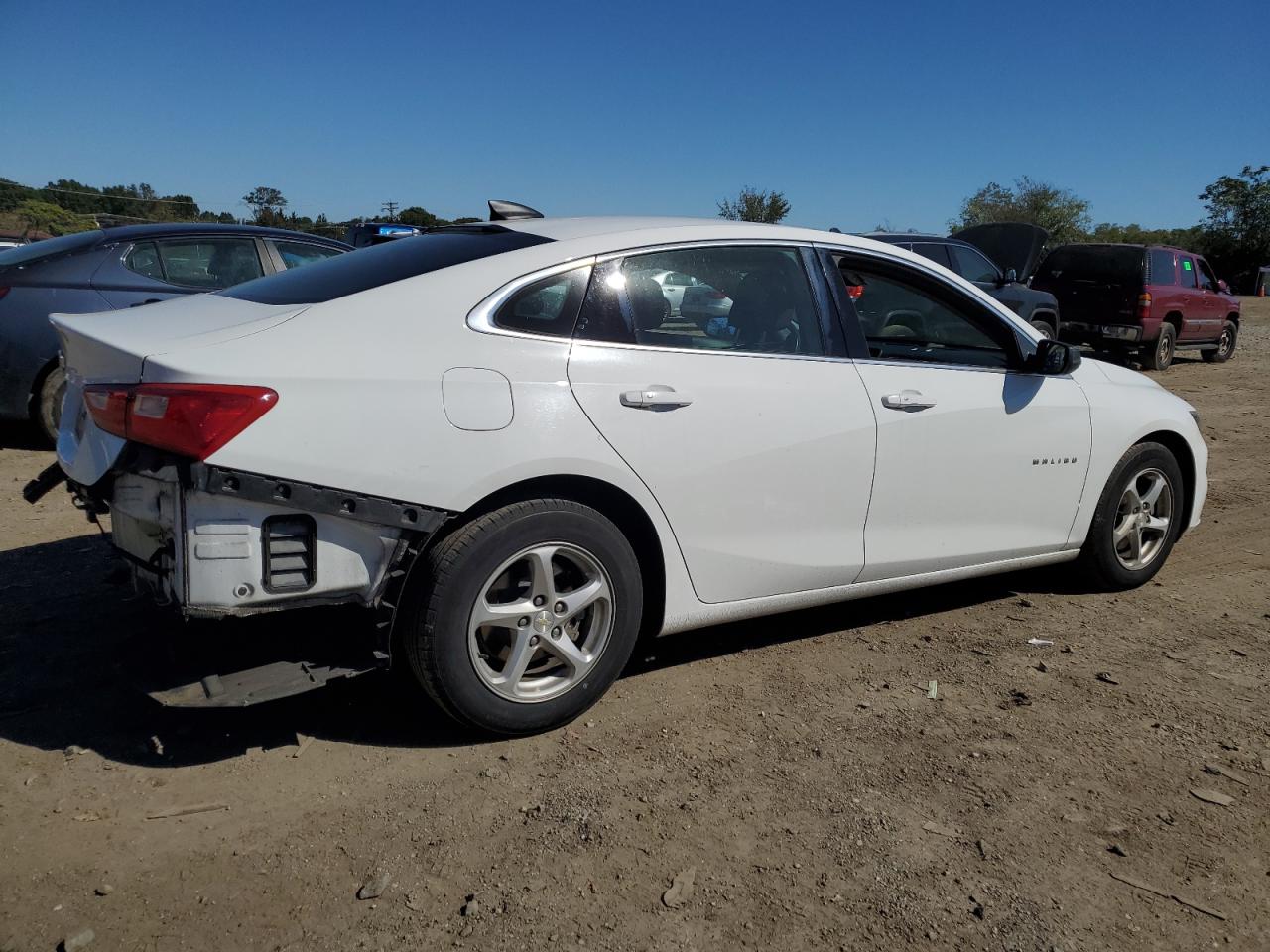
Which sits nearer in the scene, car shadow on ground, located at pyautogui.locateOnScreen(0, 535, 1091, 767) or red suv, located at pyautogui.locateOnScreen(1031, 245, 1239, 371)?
car shadow on ground, located at pyautogui.locateOnScreen(0, 535, 1091, 767)

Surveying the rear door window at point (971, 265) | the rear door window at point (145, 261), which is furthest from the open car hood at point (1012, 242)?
the rear door window at point (145, 261)

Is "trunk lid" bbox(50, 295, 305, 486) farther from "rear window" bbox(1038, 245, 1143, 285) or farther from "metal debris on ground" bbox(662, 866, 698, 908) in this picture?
"rear window" bbox(1038, 245, 1143, 285)

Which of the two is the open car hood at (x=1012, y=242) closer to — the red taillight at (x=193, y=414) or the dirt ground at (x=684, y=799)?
the dirt ground at (x=684, y=799)

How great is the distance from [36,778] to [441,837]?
1280 millimetres

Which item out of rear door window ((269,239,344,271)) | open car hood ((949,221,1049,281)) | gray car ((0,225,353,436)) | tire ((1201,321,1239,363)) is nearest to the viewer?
gray car ((0,225,353,436))

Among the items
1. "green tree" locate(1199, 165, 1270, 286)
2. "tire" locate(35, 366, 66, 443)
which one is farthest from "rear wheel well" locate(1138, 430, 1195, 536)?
"green tree" locate(1199, 165, 1270, 286)

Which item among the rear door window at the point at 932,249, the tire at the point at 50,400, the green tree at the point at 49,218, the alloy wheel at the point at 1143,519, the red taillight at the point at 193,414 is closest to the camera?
the red taillight at the point at 193,414

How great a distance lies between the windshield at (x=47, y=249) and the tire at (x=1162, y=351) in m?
14.1

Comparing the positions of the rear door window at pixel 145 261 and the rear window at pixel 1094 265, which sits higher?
the rear window at pixel 1094 265

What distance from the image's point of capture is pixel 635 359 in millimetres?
3326

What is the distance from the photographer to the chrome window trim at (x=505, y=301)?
3105 mm

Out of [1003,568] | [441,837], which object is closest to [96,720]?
[441,837]

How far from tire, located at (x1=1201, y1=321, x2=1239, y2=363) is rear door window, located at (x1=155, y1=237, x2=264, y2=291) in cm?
1565

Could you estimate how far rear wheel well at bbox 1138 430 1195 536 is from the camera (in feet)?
16.1
